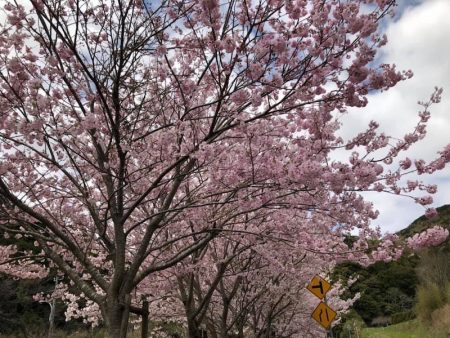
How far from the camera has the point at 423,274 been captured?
27.5 m

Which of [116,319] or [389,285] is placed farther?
[389,285]

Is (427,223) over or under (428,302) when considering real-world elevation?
over

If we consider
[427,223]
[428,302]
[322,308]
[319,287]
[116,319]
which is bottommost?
[116,319]

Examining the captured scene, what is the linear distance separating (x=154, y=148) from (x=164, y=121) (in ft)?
1.90

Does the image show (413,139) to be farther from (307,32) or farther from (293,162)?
(307,32)

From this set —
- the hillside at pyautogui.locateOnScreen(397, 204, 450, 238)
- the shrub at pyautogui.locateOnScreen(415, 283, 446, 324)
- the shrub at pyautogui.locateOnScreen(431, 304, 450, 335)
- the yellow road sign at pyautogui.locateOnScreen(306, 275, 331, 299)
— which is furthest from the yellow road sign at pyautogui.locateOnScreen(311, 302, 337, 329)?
the shrub at pyautogui.locateOnScreen(415, 283, 446, 324)

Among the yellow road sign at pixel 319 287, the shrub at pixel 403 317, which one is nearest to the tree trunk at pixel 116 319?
the yellow road sign at pixel 319 287

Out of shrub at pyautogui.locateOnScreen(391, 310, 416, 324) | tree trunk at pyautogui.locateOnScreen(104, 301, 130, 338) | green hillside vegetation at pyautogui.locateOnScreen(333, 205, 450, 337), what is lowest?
tree trunk at pyautogui.locateOnScreen(104, 301, 130, 338)

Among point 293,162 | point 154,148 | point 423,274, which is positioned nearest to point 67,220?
point 154,148

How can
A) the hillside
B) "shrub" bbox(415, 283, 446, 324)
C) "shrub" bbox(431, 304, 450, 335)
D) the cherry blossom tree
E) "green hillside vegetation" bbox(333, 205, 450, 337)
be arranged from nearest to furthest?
the cherry blossom tree, the hillside, "shrub" bbox(431, 304, 450, 335), "shrub" bbox(415, 283, 446, 324), "green hillside vegetation" bbox(333, 205, 450, 337)

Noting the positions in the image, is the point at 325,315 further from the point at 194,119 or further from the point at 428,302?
the point at 428,302

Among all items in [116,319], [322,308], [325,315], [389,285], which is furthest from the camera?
[389,285]

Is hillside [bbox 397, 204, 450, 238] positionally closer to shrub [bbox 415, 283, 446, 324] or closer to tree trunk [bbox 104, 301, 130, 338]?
shrub [bbox 415, 283, 446, 324]

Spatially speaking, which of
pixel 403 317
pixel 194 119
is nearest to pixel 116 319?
pixel 194 119
